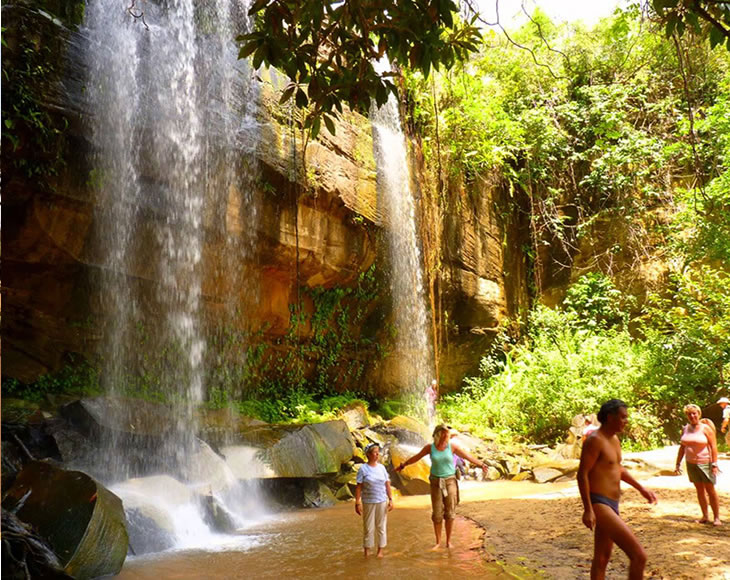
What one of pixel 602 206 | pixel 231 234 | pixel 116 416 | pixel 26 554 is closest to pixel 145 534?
pixel 26 554

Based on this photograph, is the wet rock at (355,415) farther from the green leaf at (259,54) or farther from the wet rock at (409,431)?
the green leaf at (259,54)

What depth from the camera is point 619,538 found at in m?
3.96

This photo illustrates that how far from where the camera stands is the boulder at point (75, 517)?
5.45 m

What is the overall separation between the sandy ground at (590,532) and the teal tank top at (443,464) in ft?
3.05

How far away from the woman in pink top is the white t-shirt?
3.61m

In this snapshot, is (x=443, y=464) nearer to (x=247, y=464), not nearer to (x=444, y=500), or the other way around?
(x=444, y=500)

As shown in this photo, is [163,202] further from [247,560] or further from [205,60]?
[247,560]

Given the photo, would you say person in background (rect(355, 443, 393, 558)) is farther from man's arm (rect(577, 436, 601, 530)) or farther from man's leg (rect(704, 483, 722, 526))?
man's leg (rect(704, 483, 722, 526))

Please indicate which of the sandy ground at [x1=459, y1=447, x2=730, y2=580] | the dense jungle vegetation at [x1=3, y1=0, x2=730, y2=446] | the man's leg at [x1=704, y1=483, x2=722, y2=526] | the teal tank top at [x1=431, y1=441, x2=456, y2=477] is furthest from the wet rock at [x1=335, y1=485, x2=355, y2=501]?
the man's leg at [x1=704, y1=483, x2=722, y2=526]

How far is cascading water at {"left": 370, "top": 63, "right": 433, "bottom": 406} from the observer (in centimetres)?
1546

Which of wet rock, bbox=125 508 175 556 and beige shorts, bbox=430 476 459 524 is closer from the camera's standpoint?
beige shorts, bbox=430 476 459 524

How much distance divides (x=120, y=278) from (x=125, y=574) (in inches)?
258

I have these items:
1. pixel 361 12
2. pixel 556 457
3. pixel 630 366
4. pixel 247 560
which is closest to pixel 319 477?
pixel 247 560

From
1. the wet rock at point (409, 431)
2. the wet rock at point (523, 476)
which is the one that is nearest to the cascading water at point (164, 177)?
the wet rock at point (409, 431)
